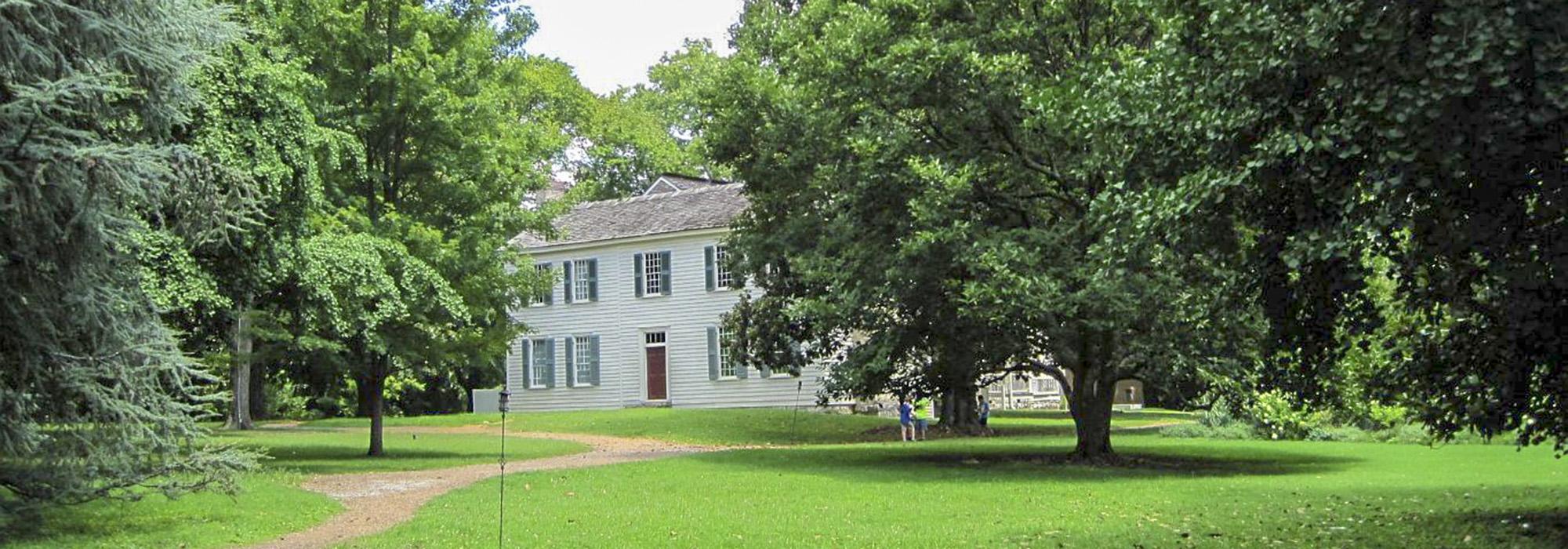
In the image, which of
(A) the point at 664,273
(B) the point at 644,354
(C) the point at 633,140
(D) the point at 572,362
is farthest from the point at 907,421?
(C) the point at 633,140

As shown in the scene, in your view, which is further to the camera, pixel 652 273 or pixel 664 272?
pixel 652 273

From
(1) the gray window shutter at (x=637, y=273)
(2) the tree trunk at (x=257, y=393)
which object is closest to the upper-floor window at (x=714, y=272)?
(1) the gray window shutter at (x=637, y=273)

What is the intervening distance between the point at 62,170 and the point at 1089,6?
1506 cm

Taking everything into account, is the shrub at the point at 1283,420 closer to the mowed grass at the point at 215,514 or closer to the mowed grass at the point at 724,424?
the mowed grass at the point at 724,424

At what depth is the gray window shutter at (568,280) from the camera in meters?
47.7

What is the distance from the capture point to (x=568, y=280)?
157 ft

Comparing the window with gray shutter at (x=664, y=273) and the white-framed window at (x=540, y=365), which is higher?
the window with gray shutter at (x=664, y=273)

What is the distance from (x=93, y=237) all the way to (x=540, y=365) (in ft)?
119

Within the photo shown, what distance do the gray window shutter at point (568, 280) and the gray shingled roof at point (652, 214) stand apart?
80cm

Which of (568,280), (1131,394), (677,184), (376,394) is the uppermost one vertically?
(677,184)

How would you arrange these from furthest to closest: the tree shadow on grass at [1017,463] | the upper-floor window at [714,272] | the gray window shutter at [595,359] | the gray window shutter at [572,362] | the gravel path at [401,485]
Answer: the gray window shutter at [572,362]
the gray window shutter at [595,359]
the upper-floor window at [714,272]
the tree shadow on grass at [1017,463]
the gravel path at [401,485]

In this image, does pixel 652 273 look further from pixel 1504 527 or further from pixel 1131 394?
pixel 1504 527

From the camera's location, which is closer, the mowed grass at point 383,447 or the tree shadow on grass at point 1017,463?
the tree shadow on grass at point 1017,463

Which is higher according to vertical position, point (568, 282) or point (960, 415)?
point (568, 282)
